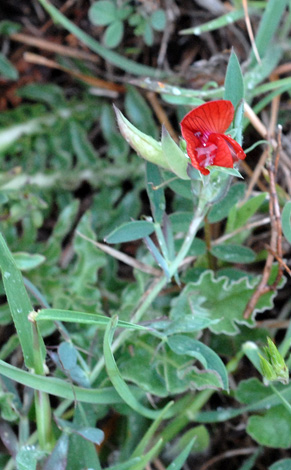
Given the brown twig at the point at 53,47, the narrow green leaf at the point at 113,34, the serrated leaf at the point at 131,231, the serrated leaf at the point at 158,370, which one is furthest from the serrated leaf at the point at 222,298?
the brown twig at the point at 53,47

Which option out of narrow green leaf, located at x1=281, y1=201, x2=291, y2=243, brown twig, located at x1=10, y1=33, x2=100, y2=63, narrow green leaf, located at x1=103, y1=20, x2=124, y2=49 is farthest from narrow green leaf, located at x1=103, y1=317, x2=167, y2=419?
brown twig, located at x1=10, y1=33, x2=100, y2=63

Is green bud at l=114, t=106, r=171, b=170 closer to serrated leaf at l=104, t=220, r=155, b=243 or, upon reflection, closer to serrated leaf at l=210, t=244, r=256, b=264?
serrated leaf at l=104, t=220, r=155, b=243

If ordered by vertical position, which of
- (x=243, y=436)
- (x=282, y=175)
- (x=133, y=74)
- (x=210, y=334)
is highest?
(x=133, y=74)

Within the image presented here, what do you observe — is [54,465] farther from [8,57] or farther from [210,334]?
[8,57]

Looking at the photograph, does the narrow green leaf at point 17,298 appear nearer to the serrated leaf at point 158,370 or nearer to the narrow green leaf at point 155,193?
the serrated leaf at point 158,370

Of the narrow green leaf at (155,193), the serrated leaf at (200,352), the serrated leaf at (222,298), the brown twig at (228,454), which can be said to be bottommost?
the brown twig at (228,454)

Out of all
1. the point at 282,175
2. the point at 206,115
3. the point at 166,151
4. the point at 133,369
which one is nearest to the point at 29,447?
the point at 133,369

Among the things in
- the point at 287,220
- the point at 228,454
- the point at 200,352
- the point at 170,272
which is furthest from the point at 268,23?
the point at 228,454
